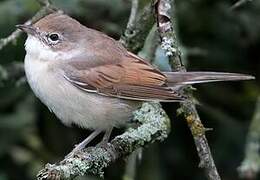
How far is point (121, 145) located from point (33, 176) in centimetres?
190

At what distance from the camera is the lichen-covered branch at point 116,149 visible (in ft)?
13.0

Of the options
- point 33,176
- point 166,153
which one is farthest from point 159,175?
point 33,176

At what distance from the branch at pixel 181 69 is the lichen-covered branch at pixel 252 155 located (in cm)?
117

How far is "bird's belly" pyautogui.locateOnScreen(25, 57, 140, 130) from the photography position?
4789 millimetres

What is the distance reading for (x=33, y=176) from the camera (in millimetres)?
6309

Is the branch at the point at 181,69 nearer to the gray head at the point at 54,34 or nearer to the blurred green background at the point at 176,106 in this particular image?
the gray head at the point at 54,34

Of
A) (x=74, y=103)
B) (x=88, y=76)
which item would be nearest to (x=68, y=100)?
(x=74, y=103)

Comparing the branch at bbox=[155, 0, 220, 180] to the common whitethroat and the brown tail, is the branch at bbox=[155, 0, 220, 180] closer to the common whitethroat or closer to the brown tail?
the common whitethroat

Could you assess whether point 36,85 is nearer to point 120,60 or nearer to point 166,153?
point 120,60

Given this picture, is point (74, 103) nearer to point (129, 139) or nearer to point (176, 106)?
point (129, 139)

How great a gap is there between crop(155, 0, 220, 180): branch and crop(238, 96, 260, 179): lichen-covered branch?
3.85ft

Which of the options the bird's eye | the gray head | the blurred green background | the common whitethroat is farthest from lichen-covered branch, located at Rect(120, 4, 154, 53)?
the blurred green background

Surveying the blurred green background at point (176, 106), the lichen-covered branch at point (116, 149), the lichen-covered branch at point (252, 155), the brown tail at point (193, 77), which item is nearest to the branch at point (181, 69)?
the lichen-covered branch at point (116, 149)

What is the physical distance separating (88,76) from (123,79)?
0.22 metres
